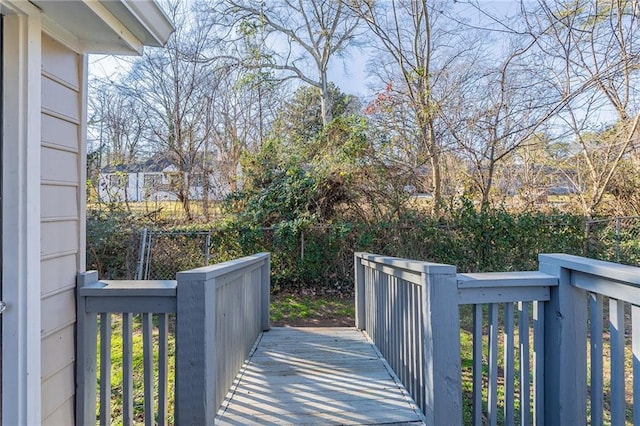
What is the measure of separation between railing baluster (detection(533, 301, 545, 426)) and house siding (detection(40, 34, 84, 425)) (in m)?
2.01

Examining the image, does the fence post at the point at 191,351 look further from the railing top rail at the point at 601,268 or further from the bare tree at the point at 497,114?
the bare tree at the point at 497,114

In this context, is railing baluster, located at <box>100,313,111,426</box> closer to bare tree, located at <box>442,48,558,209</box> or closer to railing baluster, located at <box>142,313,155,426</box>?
railing baluster, located at <box>142,313,155,426</box>

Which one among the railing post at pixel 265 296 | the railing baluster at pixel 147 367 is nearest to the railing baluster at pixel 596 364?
the railing baluster at pixel 147 367

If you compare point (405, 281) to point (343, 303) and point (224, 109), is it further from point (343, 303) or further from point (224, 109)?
point (224, 109)

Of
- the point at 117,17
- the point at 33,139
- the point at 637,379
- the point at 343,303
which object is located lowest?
the point at 343,303

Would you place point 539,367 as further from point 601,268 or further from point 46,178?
point 46,178

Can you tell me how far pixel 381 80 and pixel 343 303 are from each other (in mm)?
4855

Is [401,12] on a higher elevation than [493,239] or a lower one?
higher

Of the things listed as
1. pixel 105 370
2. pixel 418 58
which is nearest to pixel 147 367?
pixel 105 370

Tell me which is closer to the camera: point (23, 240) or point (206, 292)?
point (23, 240)

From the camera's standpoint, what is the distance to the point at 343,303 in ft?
18.0

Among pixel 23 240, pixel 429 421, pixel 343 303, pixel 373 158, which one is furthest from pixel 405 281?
pixel 373 158

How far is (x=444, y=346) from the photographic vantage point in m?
1.63

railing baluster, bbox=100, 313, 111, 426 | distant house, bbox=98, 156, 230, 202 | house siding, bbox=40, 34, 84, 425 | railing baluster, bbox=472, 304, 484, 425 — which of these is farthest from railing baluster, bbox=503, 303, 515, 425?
distant house, bbox=98, 156, 230, 202
